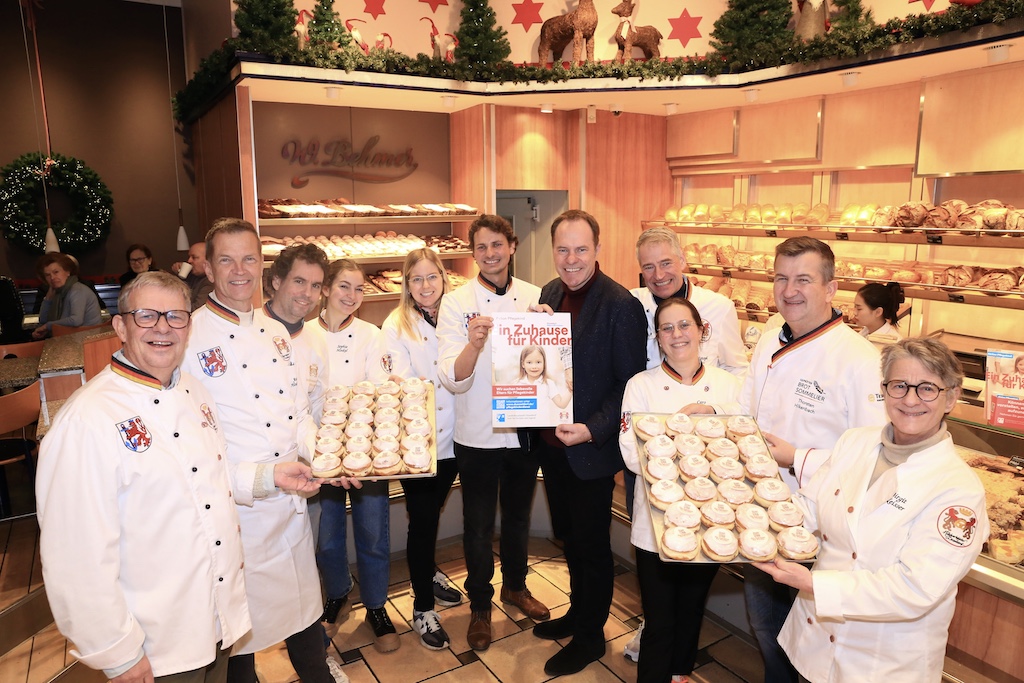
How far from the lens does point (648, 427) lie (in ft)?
7.64

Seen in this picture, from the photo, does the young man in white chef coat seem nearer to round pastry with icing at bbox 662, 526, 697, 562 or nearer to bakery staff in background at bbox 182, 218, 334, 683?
bakery staff in background at bbox 182, 218, 334, 683

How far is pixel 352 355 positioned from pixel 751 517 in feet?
6.36

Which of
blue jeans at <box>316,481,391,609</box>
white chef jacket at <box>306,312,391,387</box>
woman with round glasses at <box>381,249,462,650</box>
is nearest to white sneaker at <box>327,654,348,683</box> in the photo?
blue jeans at <box>316,481,391,609</box>

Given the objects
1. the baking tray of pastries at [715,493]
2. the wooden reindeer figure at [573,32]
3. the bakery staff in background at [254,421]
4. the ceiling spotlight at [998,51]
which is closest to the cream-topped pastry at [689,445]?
the baking tray of pastries at [715,493]

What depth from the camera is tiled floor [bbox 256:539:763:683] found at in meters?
2.96

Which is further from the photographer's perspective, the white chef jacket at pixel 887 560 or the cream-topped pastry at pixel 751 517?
the cream-topped pastry at pixel 751 517

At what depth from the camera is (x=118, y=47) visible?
7723 millimetres

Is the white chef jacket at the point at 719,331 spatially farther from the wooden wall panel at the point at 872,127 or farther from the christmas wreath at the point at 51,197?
the christmas wreath at the point at 51,197

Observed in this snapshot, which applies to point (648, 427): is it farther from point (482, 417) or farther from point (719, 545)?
point (482, 417)

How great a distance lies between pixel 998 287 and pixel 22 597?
5711 millimetres

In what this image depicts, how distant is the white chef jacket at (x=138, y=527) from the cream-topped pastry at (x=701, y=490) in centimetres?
140

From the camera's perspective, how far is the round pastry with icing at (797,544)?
187 cm

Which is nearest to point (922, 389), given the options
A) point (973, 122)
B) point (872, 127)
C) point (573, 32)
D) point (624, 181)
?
point (973, 122)

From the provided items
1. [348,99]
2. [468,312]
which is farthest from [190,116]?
[468,312]
